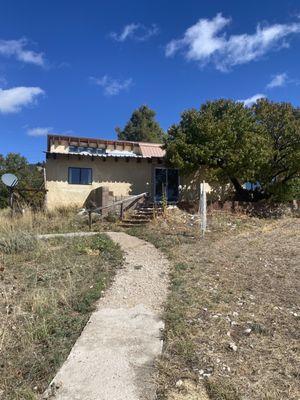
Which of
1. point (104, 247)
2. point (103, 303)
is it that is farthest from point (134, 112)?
point (103, 303)

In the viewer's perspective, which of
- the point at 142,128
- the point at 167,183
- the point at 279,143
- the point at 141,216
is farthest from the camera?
the point at 142,128

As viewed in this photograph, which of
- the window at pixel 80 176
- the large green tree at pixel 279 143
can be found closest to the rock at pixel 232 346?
the large green tree at pixel 279 143

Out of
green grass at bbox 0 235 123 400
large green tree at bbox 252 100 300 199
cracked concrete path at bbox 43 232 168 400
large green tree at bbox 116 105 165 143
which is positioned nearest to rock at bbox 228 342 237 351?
cracked concrete path at bbox 43 232 168 400

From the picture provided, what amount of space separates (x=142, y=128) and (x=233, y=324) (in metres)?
44.6

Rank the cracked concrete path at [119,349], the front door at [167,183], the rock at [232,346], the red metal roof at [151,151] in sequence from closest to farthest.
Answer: the cracked concrete path at [119,349] < the rock at [232,346] < the front door at [167,183] < the red metal roof at [151,151]

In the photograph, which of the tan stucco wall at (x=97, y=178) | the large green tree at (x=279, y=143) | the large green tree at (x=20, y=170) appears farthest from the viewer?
the large green tree at (x=20, y=170)

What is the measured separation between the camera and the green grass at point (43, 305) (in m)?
4.28

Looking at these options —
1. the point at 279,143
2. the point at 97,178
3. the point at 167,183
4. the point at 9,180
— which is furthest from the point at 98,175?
the point at 279,143

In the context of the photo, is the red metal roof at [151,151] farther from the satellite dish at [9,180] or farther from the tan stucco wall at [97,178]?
the satellite dish at [9,180]

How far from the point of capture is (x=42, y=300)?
6.03 meters

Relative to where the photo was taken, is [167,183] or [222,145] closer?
[222,145]

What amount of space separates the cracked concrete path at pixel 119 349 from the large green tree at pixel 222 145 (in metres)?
11.3

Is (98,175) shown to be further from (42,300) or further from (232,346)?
(232,346)

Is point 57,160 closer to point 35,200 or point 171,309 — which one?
point 35,200
